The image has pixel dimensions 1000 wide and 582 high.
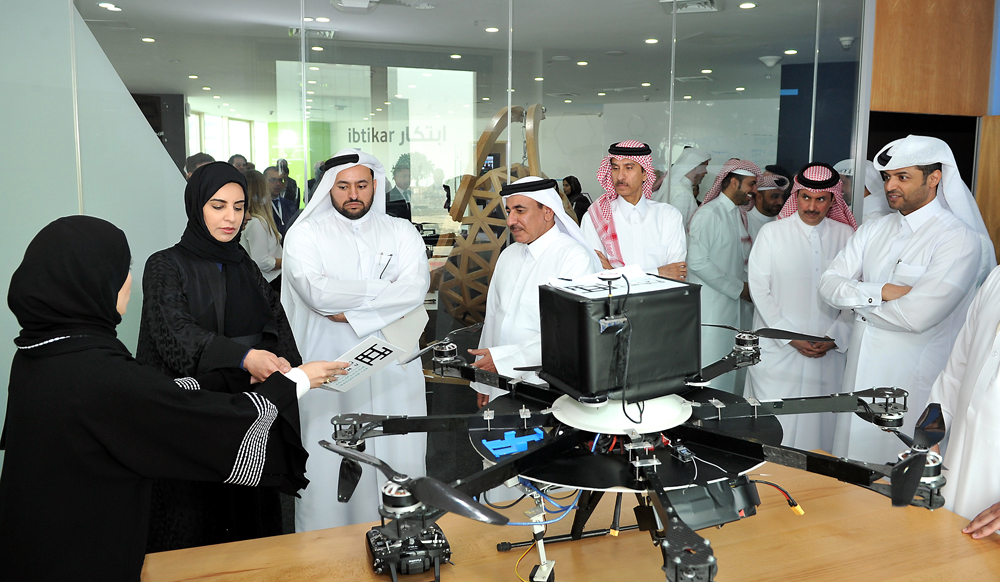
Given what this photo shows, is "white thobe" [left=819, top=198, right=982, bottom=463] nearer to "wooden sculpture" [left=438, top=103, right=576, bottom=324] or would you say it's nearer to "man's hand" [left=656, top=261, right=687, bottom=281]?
"man's hand" [left=656, top=261, right=687, bottom=281]

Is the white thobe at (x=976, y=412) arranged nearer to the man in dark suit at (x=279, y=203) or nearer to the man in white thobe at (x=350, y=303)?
the man in white thobe at (x=350, y=303)

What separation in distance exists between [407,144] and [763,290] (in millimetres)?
2372

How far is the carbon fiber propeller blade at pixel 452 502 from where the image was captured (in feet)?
3.76

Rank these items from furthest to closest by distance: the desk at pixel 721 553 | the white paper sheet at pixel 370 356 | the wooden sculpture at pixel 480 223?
the wooden sculpture at pixel 480 223
the white paper sheet at pixel 370 356
the desk at pixel 721 553

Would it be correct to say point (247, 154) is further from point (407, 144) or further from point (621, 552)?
point (621, 552)

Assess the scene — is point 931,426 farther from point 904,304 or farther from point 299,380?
point 904,304

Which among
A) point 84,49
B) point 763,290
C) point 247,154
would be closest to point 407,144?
point 247,154

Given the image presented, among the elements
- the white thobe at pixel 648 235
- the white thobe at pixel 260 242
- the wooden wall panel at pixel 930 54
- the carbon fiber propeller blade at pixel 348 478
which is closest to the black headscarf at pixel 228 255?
the carbon fiber propeller blade at pixel 348 478

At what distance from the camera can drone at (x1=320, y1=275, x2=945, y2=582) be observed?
4.40 ft

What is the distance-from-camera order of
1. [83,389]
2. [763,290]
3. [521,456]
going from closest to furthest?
[521,456] < [83,389] < [763,290]

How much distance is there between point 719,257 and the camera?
16.4ft

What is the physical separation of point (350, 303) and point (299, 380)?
4.59 feet

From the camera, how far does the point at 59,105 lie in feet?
12.6

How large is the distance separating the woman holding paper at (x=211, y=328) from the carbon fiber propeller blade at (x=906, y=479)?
184 centimetres
